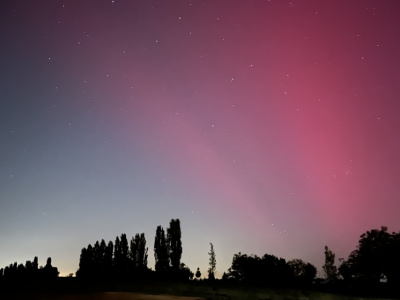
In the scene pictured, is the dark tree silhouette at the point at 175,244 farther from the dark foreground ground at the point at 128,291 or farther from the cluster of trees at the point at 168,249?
the dark foreground ground at the point at 128,291

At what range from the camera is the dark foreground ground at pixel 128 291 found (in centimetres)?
441

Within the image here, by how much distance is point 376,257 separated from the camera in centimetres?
5359

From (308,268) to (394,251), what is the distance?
4833cm

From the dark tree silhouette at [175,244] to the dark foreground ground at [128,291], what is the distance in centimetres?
5716

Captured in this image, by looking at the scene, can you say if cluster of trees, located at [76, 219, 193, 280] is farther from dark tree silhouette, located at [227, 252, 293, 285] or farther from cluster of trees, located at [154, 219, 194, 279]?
dark tree silhouette, located at [227, 252, 293, 285]

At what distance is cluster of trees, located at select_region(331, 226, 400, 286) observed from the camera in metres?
51.4

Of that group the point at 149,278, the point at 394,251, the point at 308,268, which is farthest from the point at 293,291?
the point at 308,268

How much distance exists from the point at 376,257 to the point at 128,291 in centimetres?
5834

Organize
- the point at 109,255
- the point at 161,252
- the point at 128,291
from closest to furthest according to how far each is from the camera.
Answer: the point at 128,291
the point at 161,252
the point at 109,255

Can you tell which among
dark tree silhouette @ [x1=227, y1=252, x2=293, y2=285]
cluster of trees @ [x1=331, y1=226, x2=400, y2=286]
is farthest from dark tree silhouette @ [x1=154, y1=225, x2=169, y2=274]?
cluster of trees @ [x1=331, y1=226, x2=400, y2=286]

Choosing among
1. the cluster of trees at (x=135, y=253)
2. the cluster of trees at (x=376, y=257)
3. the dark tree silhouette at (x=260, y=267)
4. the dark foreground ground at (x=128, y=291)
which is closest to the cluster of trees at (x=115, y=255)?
the cluster of trees at (x=135, y=253)

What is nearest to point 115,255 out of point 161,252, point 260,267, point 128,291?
point 161,252

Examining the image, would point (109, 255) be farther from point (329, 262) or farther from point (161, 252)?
point (329, 262)

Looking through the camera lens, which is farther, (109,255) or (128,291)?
(109,255)
